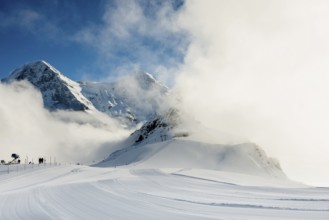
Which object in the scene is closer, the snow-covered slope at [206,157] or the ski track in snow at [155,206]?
the ski track in snow at [155,206]

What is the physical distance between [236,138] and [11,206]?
115 m

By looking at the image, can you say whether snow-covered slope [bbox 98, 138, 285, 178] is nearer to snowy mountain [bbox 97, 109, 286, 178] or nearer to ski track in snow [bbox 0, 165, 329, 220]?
snowy mountain [bbox 97, 109, 286, 178]

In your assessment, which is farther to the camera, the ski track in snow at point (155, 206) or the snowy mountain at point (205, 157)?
the snowy mountain at point (205, 157)

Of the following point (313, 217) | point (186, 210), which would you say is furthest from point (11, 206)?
point (313, 217)

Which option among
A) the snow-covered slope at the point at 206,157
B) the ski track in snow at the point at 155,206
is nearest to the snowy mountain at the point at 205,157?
the snow-covered slope at the point at 206,157

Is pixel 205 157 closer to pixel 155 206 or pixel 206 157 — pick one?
pixel 206 157

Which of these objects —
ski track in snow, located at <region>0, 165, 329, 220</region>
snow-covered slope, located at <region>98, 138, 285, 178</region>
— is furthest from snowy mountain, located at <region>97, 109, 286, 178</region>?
ski track in snow, located at <region>0, 165, 329, 220</region>

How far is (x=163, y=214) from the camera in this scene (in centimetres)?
1612

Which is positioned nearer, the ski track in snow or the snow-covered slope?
the ski track in snow

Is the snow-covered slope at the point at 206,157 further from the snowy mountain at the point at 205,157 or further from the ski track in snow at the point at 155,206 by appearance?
the ski track in snow at the point at 155,206

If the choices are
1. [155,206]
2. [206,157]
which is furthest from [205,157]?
[155,206]

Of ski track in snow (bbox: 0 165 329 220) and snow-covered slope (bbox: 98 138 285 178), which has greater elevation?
snow-covered slope (bbox: 98 138 285 178)

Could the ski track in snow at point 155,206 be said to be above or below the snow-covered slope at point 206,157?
below

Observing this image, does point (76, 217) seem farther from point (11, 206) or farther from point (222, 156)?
point (222, 156)
